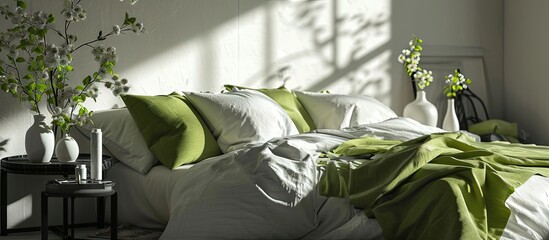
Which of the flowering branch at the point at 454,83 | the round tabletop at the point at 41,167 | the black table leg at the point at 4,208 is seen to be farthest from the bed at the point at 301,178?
the flowering branch at the point at 454,83

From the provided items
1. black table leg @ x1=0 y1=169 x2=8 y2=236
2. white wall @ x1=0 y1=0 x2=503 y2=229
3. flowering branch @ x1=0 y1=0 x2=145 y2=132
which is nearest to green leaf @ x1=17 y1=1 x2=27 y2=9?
flowering branch @ x1=0 y1=0 x2=145 y2=132

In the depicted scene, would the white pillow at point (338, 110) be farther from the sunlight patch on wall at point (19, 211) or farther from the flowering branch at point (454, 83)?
the sunlight patch on wall at point (19, 211)

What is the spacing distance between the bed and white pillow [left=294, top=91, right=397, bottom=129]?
48cm

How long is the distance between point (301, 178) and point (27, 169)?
1.49 meters

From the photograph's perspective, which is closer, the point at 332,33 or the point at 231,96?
the point at 231,96

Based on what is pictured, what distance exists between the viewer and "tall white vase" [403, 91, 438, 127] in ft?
20.3

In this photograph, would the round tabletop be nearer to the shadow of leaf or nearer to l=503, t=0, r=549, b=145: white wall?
the shadow of leaf

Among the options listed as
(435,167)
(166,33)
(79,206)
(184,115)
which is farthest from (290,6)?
(435,167)

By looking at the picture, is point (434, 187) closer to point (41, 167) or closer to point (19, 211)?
point (41, 167)

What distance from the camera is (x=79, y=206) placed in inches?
196

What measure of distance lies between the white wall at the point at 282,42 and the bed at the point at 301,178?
1.53 ft

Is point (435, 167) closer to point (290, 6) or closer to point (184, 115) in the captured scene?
point (184, 115)

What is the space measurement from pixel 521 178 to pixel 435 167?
357mm

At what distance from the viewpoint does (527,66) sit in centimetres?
700
